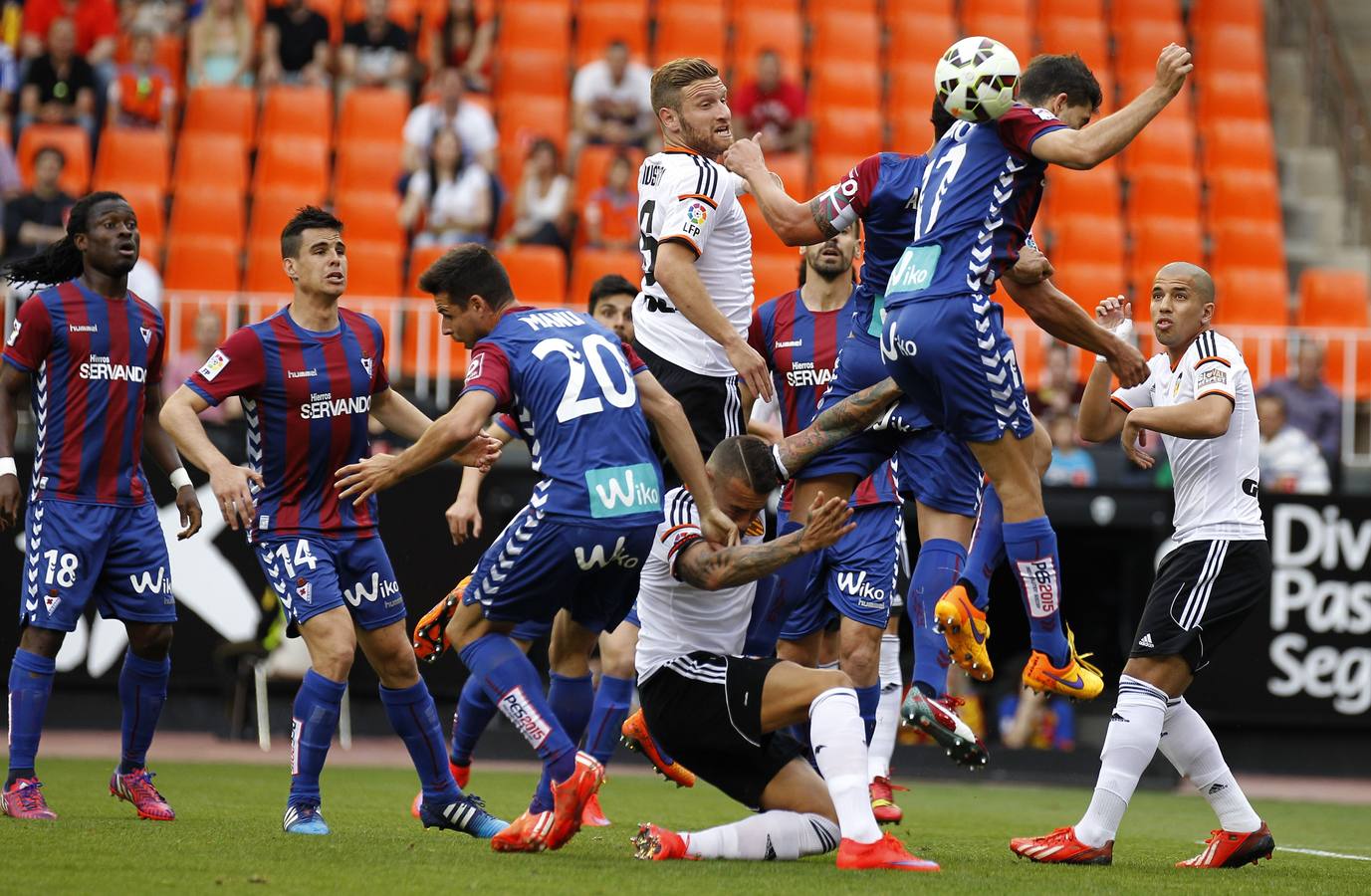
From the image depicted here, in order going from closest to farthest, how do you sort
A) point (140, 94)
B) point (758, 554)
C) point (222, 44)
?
point (758, 554), point (140, 94), point (222, 44)

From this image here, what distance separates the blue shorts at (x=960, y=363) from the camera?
267 inches

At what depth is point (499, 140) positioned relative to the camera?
1747cm

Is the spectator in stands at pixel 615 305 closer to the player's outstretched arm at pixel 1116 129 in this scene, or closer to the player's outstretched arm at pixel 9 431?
the player's outstretched arm at pixel 9 431

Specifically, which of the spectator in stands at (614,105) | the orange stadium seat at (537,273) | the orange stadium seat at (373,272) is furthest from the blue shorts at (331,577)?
the spectator in stands at (614,105)

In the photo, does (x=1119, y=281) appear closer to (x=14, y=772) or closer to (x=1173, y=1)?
(x=1173, y=1)

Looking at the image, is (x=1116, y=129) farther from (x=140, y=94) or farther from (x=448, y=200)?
(x=140, y=94)

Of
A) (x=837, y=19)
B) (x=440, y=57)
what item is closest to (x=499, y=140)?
(x=440, y=57)

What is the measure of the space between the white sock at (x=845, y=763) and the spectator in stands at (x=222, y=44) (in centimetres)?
1280

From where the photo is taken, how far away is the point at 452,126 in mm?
16172

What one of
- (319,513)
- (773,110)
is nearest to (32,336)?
(319,513)

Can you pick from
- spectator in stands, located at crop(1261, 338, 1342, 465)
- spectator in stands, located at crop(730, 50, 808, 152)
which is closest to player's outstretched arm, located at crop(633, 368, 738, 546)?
spectator in stands, located at crop(1261, 338, 1342, 465)

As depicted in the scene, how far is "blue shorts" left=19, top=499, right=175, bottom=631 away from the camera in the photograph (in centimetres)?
789

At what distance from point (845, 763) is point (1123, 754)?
4.98ft

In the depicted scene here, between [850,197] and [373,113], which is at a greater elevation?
[373,113]
